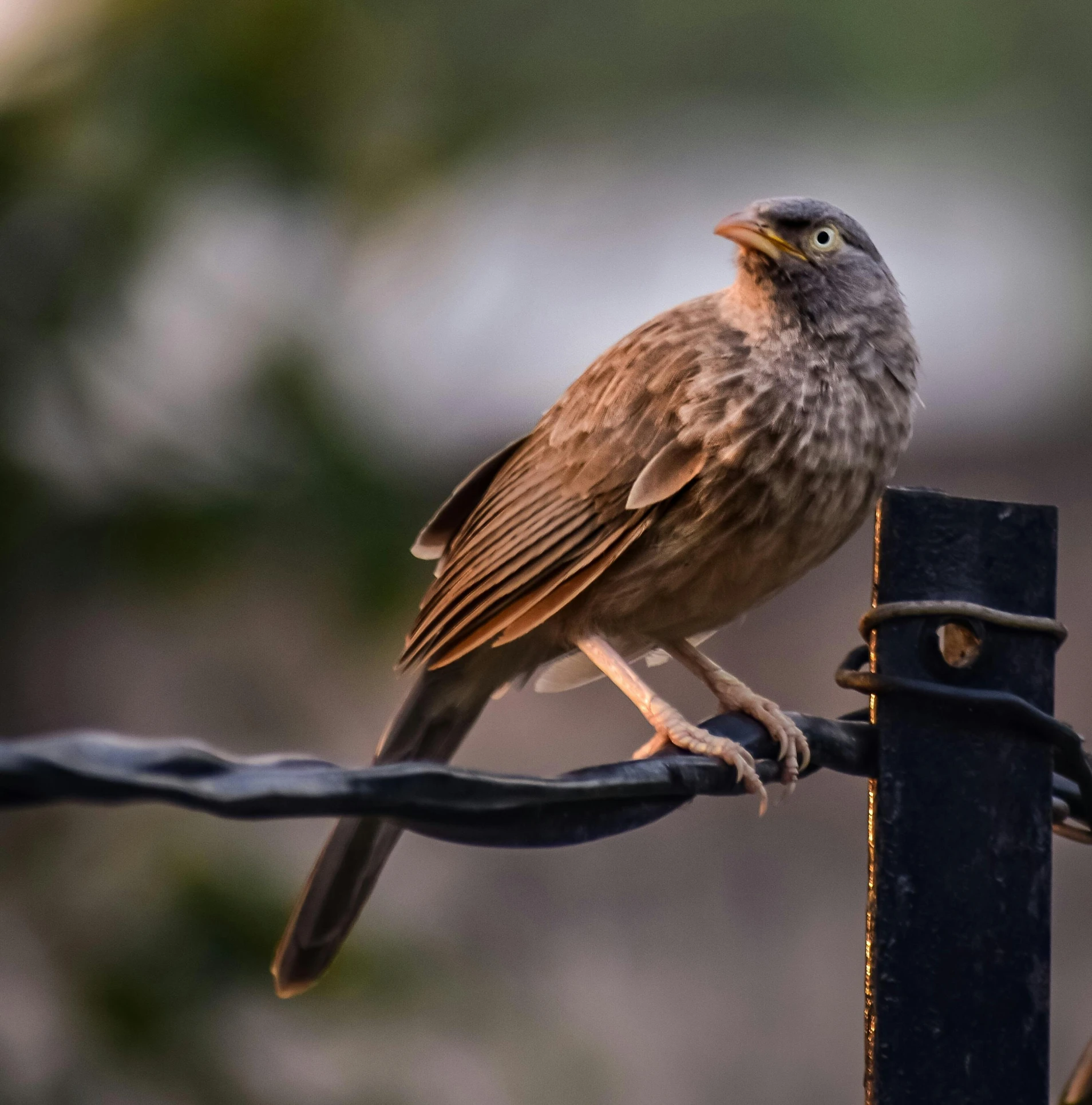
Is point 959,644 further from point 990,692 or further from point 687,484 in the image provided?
point 687,484

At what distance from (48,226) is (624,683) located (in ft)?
8.02

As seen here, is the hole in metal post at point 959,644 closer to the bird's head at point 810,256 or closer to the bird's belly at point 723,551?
the bird's belly at point 723,551

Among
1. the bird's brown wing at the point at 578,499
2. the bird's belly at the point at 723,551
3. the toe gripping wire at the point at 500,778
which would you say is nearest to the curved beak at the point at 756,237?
the bird's brown wing at the point at 578,499

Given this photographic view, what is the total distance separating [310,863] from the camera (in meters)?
4.77

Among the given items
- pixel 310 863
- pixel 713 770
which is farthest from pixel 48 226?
pixel 713 770

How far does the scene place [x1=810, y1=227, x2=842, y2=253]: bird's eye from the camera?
3.03m

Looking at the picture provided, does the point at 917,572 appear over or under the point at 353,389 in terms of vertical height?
under

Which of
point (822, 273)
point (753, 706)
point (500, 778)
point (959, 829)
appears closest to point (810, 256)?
point (822, 273)

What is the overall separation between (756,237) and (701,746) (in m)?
1.28

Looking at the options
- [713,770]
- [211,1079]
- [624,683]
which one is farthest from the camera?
[211,1079]

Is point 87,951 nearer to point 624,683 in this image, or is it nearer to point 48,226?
point 624,683

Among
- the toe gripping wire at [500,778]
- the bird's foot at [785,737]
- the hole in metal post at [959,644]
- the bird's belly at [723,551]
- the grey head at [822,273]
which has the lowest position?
the toe gripping wire at [500,778]

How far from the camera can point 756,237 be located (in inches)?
118

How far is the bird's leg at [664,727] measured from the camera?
1967mm
